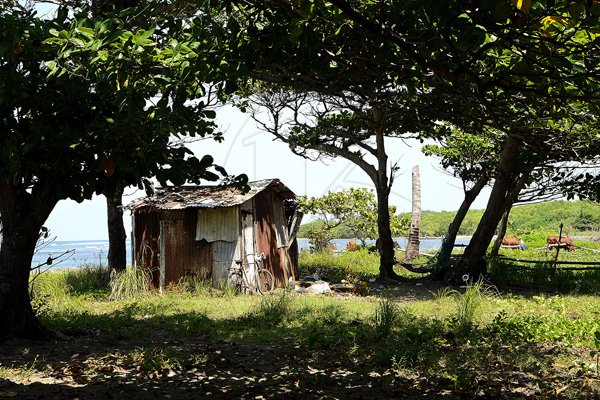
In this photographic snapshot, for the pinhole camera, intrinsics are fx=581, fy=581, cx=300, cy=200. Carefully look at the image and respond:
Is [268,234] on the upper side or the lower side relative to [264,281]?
upper

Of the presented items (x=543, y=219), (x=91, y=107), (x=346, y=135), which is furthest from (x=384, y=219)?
(x=543, y=219)

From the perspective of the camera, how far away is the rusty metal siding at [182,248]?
50.5 feet

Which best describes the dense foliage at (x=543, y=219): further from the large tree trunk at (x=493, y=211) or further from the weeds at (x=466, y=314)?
the weeds at (x=466, y=314)

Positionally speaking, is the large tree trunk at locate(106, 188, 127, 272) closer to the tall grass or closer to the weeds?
the tall grass

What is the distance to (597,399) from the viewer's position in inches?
203

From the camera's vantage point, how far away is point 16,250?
807 cm

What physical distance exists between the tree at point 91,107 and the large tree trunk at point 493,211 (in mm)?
10278

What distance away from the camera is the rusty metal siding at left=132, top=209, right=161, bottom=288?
15.7 meters

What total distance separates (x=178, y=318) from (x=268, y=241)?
21.8 feet

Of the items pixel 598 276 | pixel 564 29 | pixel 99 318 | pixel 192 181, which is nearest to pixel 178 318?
pixel 99 318

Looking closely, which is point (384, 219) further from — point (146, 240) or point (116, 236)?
point (116, 236)

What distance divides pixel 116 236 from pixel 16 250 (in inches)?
289

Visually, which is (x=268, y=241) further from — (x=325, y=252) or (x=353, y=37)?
(x=353, y=37)

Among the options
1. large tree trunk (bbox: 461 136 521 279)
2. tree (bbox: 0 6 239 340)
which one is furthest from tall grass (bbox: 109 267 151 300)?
large tree trunk (bbox: 461 136 521 279)
